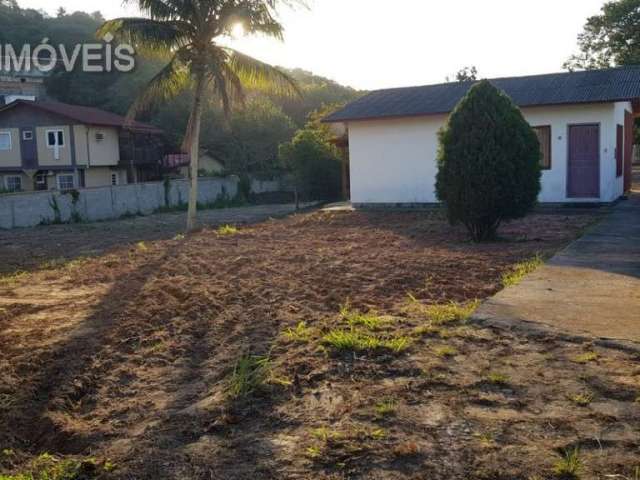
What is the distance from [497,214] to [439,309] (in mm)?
5862

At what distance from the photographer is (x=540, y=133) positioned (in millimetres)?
19438

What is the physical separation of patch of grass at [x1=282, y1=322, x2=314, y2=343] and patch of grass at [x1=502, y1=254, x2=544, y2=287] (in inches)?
106

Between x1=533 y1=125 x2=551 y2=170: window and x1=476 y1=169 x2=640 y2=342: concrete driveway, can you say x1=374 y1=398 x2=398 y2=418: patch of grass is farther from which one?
x1=533 y1=125 x2=551 y2=170: window

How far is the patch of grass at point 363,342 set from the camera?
543 centimetres

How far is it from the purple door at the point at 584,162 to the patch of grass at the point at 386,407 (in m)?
16.3

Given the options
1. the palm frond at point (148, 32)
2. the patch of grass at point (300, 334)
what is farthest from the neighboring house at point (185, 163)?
the patch of grass at point (300, 334)

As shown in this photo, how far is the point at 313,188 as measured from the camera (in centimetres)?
2983

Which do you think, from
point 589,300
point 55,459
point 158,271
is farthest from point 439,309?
point 158,271

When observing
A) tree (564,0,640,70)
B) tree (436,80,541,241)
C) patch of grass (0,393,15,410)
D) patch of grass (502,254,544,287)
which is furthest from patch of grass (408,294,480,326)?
tree (564,0,640,70)

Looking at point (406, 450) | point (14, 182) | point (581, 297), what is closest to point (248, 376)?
point (406, 450)

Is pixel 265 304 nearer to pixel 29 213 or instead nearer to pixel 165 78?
pixel 165 78

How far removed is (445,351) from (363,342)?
2.24 ft

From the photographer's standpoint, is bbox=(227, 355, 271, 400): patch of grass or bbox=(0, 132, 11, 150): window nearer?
bbox=(227, 355, 271, 400): patch of grass

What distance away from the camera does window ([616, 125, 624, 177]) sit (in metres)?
20.3
